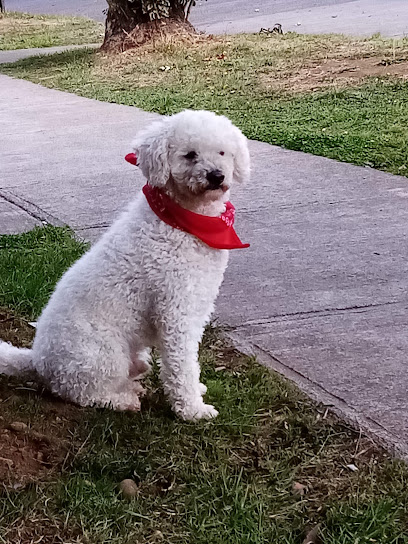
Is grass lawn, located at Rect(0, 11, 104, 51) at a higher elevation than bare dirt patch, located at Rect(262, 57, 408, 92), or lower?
lower

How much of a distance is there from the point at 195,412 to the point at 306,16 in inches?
654

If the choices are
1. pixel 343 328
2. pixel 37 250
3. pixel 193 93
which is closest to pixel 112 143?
pixel 193 93

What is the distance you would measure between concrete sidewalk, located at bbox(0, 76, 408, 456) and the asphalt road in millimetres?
7695

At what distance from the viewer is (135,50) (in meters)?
14.4

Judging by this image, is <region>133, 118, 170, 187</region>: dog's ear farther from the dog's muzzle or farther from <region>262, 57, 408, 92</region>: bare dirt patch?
<region>262, 57, 408, 92</region>: bare dirt patch

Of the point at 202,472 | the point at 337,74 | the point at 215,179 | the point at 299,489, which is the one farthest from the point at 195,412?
the point at 337,74

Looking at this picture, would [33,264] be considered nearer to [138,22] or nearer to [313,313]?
[313,313]

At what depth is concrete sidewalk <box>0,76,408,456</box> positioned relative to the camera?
396 centimetres

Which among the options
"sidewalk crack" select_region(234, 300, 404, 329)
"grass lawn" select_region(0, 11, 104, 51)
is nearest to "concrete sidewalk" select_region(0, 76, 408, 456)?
"sidewalk crack" select_region(234, 300, 404, 329)

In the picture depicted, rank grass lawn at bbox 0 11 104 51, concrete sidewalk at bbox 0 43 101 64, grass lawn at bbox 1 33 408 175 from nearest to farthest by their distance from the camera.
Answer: grass lawn at bbox 1 33 408 175, concrete sidewalk at bbox 0 43 101 64, grass lawn at bbox 0 11 104 51

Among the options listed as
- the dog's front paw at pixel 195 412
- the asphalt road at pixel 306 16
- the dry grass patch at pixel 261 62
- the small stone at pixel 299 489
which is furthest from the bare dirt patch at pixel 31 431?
the asphalt road at pixel 306 16

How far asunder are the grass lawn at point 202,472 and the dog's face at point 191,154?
94 centimetres

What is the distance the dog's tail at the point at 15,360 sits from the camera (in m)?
3.85

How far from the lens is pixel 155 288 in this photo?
11.8ft
